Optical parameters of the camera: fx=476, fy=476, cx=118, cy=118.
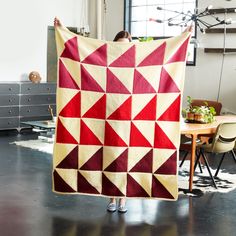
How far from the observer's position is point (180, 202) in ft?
15.2

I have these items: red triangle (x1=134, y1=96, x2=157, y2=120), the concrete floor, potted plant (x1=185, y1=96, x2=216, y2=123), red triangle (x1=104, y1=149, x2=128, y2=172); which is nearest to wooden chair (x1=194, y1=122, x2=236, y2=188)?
potted plant (x1=185, y1=96, x2=216, y2=123)

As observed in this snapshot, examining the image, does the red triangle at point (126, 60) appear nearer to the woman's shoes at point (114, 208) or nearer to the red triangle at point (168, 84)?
the red triangle at point (168, 84)

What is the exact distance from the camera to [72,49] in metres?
3.92

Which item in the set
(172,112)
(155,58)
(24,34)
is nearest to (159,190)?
(172,112)

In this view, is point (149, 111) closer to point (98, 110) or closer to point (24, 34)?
point (98, 110)

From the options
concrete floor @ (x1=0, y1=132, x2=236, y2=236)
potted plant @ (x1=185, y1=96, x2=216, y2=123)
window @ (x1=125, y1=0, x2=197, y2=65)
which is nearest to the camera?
concrete floor @ (x1=0, y1=132, x2=236, y2=236)

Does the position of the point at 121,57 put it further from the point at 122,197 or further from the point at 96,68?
the point at 122,197

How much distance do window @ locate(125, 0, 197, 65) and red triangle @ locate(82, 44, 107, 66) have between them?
5.41m

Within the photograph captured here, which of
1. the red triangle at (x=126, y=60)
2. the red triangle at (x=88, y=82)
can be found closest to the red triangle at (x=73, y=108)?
the red triangle at (x=88, y=82)

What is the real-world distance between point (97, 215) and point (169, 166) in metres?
0.79

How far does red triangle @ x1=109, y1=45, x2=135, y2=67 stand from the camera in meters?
3.89

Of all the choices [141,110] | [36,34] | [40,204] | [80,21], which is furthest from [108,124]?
[80,21]

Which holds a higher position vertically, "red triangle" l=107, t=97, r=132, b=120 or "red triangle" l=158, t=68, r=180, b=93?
"red triangle" l=158, t=68, r=180, b=93

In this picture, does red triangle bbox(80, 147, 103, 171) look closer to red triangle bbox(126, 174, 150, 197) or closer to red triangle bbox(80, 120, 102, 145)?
red triangle bbox(80, 120, 102, 145)
